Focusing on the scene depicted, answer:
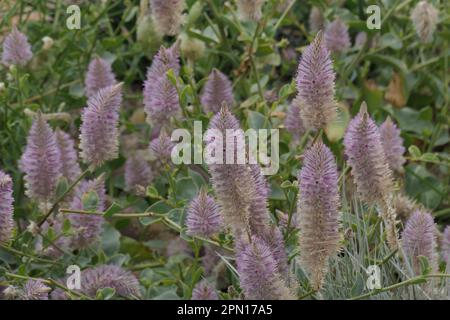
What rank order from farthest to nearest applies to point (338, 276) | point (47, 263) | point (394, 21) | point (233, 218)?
1. point (394, 21)
2. point (47, 263)
3. point (338, 276)
4. point (233, 218)

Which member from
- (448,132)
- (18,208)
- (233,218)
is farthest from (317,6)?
(233,218)

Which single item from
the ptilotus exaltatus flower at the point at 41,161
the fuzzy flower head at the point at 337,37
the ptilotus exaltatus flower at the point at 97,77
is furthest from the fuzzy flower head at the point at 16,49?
the fuzzy flower head at the point at 337,37

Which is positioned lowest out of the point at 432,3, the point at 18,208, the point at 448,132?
the point at 18,208

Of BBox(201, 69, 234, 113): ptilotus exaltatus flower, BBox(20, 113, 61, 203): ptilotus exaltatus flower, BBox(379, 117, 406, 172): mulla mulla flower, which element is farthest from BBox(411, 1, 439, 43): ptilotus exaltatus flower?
BBox(20, 113, 61, 203): ptilotus exaltatus flower

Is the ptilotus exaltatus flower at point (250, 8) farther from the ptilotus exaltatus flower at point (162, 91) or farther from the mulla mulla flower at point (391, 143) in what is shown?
the mulla mulla flower at point (391, 143)

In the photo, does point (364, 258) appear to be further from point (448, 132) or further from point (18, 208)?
point (448, 132)

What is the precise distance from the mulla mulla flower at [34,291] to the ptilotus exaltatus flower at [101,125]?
0.21m

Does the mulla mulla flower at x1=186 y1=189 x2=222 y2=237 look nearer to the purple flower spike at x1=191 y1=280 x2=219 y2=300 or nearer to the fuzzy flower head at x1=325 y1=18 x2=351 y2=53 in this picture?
the purple flower spike at x1=191 y1=280 x2=219 y2=300

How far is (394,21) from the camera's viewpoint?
2357 mm

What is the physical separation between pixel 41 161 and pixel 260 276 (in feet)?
1.54

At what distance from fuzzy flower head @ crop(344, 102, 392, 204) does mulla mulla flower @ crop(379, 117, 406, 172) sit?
1.34 feet

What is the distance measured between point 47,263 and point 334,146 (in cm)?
71

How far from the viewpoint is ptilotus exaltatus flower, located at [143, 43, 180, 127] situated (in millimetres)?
1571
